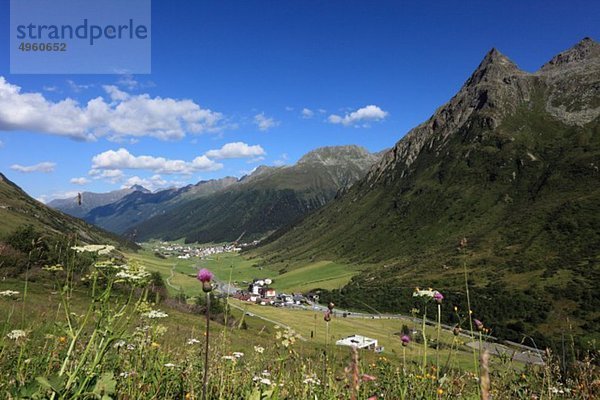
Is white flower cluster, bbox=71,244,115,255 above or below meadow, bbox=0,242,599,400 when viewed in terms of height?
above

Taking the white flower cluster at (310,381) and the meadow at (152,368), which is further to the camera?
the white flower cluster at (310,381)

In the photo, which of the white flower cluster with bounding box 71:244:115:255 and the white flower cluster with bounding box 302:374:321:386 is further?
the white flower cluster with bounding box 302:374:321:386

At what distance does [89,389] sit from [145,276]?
119 cm

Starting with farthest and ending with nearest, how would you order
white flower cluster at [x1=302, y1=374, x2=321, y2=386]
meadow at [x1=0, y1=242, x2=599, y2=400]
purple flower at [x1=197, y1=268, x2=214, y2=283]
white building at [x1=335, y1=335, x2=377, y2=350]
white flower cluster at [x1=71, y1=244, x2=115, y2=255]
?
white flower cluster at [x1=302, y1=374, x2=321, y2=386], white flower cluster at [x1=71, y1=244, x2=115, y2=255], meadow at [x1=0, y1=242, x2=599, y2=400], purple flower at [x1=197, y1=268, x2=214, y2=283], white building at [x1=335, y1=335, x2=377, y2=350]

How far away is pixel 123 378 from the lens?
194 inches

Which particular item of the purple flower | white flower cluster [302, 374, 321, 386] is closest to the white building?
white flower cluster [302, 374, 321, 386]

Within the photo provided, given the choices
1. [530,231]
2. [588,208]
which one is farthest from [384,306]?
[588,208]

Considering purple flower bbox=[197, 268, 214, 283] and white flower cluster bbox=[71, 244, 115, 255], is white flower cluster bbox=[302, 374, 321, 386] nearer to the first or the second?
purple flower bbox=[197, 268, 214, 283]

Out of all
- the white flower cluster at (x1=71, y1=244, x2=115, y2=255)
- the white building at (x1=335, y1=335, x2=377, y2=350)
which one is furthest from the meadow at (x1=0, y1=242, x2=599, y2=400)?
the white building at (x1=335, y1=335, x2=377, y2=350)

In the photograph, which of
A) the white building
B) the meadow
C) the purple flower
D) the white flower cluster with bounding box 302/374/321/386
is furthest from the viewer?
the white flower cluster with bounding box 302/374/321/386

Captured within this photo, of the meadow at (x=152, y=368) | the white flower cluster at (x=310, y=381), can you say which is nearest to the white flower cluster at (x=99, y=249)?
the meadow at (x=152, y=368)

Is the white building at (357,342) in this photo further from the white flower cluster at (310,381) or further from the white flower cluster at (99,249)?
the white flower cluster at (99,249)

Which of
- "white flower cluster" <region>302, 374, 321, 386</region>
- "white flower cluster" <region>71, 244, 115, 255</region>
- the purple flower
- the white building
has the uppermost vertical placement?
"white flower cluster" <region>71, 244, 115, 255</region>

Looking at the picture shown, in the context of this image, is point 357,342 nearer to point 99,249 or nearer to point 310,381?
point 310,381
